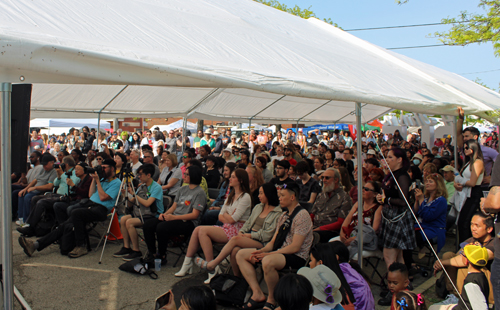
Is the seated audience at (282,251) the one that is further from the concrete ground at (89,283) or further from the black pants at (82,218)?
the black pants at (82,218)

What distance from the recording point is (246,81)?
3.14 meters

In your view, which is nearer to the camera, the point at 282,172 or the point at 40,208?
the point at 282,172

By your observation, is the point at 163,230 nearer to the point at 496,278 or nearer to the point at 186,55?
the point at 186,55

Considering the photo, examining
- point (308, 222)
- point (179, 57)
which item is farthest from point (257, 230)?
point (179, 57)

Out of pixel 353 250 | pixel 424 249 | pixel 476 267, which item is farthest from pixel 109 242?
pixel 476 267

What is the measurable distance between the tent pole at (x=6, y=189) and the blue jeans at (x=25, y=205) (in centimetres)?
515

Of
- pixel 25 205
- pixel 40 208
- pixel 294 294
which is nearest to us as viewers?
pixel 294 294

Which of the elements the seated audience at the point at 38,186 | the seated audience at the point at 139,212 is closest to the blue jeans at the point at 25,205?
the seated audience at the point at 38,186

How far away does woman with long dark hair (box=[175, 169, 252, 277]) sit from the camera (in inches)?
190

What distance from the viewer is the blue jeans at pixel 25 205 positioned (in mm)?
7320

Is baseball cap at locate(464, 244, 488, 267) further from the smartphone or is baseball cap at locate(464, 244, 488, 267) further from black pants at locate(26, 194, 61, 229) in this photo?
black pants at locate(26, 194, 61, 229)

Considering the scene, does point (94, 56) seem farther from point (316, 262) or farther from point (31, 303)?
point (31, 303)

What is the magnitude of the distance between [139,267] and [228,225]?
4.14ft

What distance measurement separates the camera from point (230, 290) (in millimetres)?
4176
